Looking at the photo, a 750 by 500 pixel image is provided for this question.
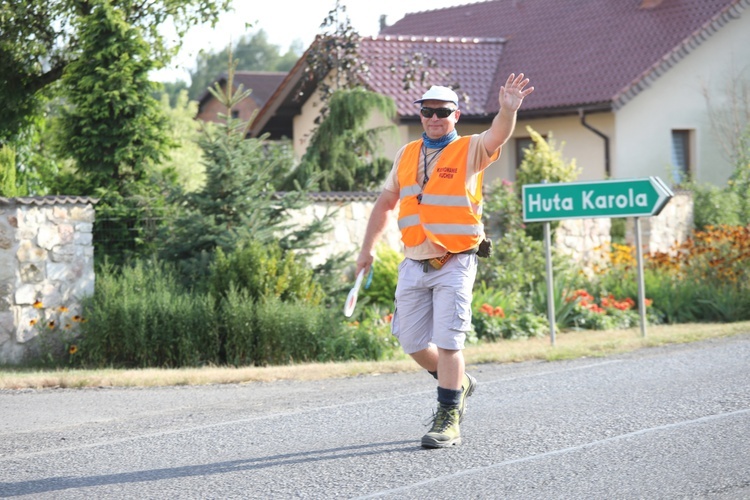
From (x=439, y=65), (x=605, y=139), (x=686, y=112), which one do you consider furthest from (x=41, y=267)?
(x=686, y=112)

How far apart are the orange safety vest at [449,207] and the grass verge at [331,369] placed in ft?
12.9

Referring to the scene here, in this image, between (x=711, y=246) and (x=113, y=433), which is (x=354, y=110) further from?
(x=113, y=433)

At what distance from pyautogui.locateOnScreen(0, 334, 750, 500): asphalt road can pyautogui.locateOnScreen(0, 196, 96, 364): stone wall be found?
7.99 feet

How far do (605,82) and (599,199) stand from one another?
41.6 feet

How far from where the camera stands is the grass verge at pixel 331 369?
10.1 meters

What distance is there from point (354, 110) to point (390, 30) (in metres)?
19.1

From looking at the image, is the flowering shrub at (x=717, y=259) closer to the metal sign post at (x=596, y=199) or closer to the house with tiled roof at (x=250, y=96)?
the metal sign post at (x=596, y=199)

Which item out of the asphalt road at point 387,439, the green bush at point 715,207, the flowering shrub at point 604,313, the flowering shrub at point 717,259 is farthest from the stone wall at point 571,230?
the asphalt road at point 387,439

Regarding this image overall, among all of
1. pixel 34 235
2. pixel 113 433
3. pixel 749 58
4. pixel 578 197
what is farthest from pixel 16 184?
pixel 749 58

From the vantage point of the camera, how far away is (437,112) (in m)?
6.86

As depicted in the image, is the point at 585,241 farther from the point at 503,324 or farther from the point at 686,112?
the point at 686,112

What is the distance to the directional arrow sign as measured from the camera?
12.8m

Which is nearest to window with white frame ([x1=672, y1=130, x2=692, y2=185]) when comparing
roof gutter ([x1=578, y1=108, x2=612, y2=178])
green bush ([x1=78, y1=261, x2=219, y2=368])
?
roof gutter ([x1=578, y1=108, x2=612, y2=178])

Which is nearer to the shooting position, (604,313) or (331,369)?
(331,369)
